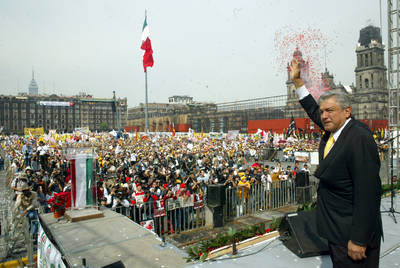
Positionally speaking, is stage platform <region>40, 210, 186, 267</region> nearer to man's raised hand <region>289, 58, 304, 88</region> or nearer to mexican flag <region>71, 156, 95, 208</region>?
mexican flag <region>71, 156, 95, 208</region>

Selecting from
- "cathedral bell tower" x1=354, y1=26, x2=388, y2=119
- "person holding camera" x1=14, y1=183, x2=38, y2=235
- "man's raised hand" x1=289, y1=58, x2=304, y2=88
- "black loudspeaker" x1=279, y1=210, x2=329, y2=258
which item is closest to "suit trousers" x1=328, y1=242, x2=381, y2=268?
"man's raised hand" x1=289, y1=58, x2=304, y2=88

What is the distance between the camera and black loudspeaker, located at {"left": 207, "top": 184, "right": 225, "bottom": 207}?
8734 mm

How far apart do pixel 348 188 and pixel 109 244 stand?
3.96m

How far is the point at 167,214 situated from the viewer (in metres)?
8.41

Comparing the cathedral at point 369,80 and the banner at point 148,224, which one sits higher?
the cathedral at point 369,80

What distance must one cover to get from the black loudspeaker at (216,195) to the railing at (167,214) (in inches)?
14.4

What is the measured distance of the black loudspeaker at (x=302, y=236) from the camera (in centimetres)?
387

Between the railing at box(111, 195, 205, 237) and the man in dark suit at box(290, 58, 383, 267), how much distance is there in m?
6.20

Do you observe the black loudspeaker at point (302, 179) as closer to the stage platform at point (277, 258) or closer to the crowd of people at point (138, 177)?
the crowd of people at point (138, 177)

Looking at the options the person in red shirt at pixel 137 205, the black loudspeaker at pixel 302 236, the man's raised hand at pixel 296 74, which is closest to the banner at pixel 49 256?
the person in red shirt at pixel 137 205

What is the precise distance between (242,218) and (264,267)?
635cm

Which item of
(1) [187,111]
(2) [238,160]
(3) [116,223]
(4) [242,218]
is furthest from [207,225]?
→ (1) [187,111]

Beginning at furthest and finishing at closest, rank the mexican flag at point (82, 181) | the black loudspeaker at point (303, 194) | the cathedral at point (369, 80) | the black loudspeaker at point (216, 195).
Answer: the cathedral at point (369, 80) < the black loudspeaker at point (303, 194) < the black loudspeaker at point (216, 195) < the mexican flag at point (82, 181)

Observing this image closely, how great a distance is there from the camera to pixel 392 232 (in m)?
4.75
